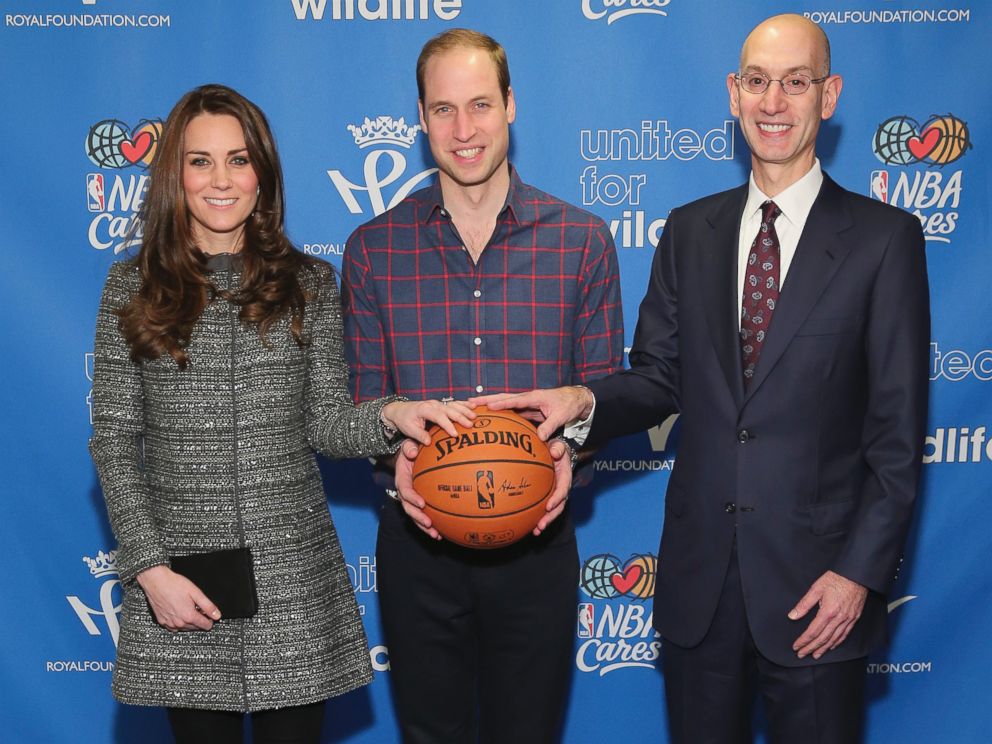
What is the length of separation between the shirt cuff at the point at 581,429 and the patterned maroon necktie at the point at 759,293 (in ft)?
1.17

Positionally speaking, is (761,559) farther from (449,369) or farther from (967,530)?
(967,530)

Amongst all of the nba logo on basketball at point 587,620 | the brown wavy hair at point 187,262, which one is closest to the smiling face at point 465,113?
the brown wavy hair at point 187,262

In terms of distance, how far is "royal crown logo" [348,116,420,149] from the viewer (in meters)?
3.11

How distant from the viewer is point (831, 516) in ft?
6.57

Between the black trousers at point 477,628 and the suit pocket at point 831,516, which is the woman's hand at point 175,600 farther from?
the suit pocket at point 831,516

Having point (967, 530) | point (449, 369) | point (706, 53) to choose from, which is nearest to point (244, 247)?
point (449, 369)

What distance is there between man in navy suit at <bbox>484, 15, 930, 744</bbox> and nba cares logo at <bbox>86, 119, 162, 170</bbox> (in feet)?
5.40

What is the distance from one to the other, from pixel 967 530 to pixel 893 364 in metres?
1.52

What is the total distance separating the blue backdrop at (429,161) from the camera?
3049 millimetres

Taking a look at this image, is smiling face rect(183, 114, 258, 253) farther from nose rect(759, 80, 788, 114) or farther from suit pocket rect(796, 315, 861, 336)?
suit pocket rect(796, 315, 861, 336)

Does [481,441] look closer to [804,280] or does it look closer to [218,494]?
[218,494]

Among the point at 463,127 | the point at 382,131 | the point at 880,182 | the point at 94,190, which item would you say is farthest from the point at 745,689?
the point at 94,190

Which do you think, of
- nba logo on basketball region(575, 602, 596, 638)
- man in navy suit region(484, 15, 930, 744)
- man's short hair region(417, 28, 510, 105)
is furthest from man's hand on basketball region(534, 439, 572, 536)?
nba logo on basketball region(575, 602, 596, 638)

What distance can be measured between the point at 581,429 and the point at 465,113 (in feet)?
2.45
